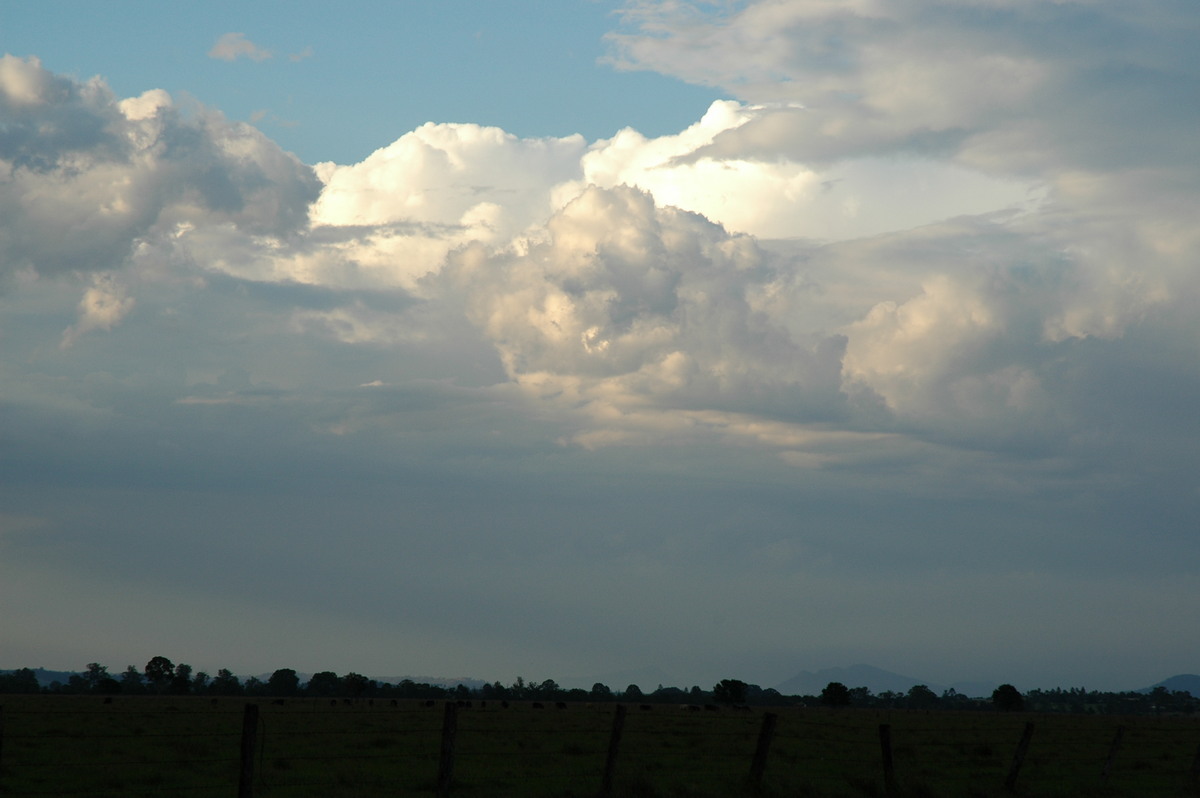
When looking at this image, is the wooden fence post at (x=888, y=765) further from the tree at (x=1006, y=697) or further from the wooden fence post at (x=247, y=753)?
the tree at (x=1006, y=697)

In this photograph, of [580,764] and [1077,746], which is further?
[1077,746]

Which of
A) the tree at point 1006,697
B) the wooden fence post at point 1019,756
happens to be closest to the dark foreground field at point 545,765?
the wooden fence post at point 1019,756

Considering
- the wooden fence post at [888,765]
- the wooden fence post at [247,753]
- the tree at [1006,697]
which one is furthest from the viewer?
the tree at [1006,697]

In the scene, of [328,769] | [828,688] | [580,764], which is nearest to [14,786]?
[328,769]

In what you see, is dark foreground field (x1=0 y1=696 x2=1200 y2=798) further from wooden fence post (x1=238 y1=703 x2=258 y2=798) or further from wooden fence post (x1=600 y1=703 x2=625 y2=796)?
wooden fence post (x1=238 y1=703 x2=258 y2=798)

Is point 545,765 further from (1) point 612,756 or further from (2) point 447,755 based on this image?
(2) point 447,755

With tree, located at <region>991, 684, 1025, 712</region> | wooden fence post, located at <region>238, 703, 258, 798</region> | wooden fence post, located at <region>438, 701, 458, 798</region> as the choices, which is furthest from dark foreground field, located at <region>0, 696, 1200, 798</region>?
tree, located at <region>991, 684, 1025, 712</region>

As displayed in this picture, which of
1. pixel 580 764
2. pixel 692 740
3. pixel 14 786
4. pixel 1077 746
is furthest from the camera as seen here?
pixel 1077 746

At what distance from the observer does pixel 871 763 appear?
117 ft

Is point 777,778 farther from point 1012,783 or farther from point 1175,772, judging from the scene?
point 1175,772

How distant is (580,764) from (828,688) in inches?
6817

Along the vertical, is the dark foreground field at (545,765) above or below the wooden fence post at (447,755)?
below

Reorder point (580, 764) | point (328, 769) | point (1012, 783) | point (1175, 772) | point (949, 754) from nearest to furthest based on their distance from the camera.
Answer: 1. point (1012, 783)
2. point (328, 769)
3. point (580, 764)
4. point (1175, 772)
5. point (949, 754)

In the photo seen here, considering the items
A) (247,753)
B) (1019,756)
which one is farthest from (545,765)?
(247,753)
